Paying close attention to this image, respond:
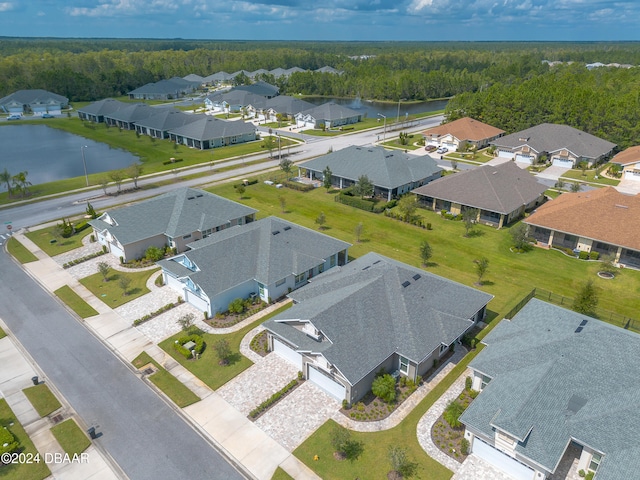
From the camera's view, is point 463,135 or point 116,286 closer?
point 116,286

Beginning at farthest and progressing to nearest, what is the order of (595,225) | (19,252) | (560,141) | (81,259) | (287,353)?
(560,141) < (19,252) < (595,225) < (81,259) < (287,353)

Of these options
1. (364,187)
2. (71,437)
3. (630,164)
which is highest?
(630,164)

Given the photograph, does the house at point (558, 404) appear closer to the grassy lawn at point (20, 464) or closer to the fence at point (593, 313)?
the fence at point (593, 313)

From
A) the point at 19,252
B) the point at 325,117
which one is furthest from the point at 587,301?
the point at 325,117

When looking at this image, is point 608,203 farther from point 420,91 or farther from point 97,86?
point 97,86

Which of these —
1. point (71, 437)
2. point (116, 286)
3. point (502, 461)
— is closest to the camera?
point (502, 461)

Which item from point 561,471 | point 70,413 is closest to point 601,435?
point 561,471

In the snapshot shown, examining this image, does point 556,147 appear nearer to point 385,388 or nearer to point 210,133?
point 210,133

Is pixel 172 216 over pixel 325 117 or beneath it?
beneath
